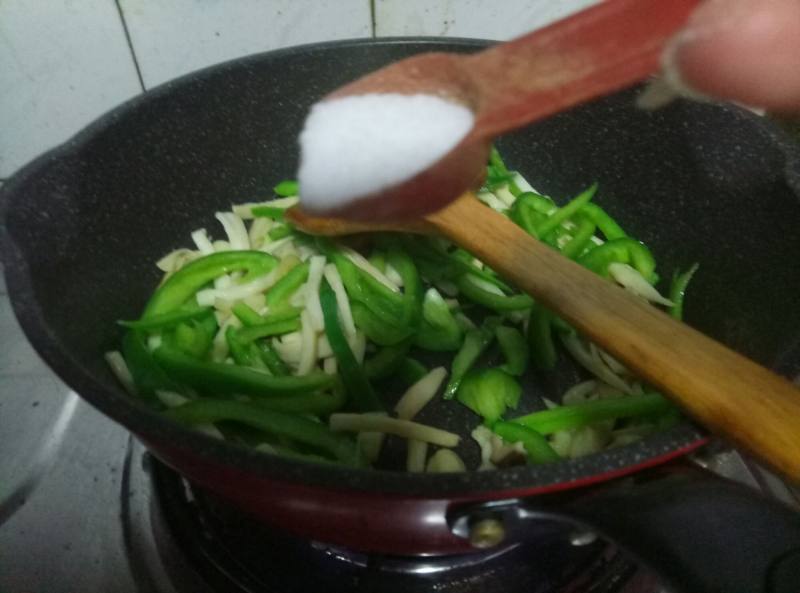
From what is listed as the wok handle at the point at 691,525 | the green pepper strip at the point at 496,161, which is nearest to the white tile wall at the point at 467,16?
the green pepper strip at the point at 496,161

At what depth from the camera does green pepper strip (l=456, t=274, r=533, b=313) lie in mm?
1062

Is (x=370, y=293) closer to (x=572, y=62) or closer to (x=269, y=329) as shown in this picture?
(x=269, y=329)

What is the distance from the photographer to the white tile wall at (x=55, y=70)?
1062 millimetres

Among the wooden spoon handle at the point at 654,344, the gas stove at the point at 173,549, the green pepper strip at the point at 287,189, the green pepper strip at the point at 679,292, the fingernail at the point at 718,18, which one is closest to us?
the fingernail at the point at 718,18

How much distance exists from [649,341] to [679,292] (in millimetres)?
344

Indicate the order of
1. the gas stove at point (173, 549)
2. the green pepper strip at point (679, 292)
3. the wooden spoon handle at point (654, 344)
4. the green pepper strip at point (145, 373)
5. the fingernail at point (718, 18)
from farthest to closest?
the green pepper strip at point (679, 292) → the green pepper strip at point (145, 373) → the gas stove at point (173, 549) → the wooden spoon handle at point (654, 344) → the fingernail at point (718, 18)

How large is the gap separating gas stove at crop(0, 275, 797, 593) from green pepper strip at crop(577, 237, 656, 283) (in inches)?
11.5

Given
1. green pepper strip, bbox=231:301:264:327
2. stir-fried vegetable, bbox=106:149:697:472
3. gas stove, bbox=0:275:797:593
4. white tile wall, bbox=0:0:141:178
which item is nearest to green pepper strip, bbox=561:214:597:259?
stir-fried vegetable, bbox=106:149:697:472

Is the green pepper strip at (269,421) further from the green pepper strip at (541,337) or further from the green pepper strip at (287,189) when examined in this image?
the green pepper strip at (287,189)

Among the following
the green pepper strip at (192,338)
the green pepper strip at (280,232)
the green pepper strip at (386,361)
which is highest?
the green pepper strip at (280,232)

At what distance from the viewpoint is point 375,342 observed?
1.04m

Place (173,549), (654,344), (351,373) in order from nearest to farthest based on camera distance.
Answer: (654,344) < (173,549) < (351,373)

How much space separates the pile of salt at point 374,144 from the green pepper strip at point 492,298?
550 mm

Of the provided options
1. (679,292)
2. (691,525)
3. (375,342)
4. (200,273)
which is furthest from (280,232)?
(691,525)
